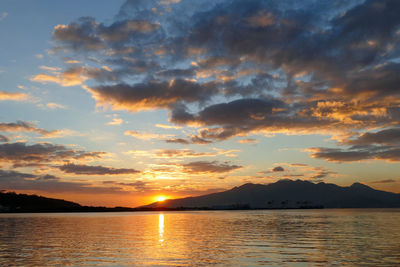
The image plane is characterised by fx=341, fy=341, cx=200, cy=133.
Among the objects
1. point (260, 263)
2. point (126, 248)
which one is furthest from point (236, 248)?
point (126, 248)

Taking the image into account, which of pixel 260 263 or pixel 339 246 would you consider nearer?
pixel 260 263

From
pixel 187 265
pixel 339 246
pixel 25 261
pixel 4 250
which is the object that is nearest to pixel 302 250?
pixel 339 246

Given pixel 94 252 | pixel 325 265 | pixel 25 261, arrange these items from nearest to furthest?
pixel 325 265 < pixel 25 261 < pixel 94 252

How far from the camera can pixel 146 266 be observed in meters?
33.9

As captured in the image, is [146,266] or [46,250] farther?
[46,250]

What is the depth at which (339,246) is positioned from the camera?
4766 cm

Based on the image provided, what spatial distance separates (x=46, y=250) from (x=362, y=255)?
3993 cm

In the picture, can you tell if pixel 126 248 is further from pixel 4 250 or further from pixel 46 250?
pixel 4 250

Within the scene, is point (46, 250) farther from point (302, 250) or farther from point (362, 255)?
point (362, 255)

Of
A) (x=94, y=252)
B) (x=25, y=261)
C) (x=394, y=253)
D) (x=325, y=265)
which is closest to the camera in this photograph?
(x=325, y=265)

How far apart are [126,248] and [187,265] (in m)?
16.8

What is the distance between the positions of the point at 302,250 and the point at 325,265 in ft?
37.8

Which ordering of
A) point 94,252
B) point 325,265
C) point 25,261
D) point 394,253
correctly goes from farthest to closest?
1. point 94,252
2. point 394,253
3. point 25,261
4. point 325,265

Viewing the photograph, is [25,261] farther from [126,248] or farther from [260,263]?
[260,263]
